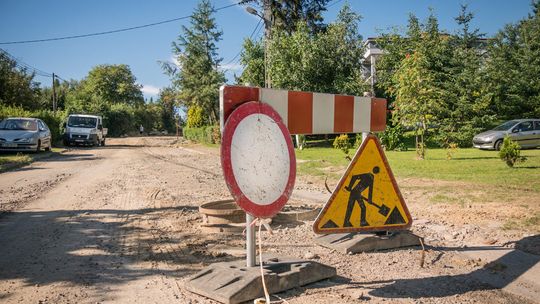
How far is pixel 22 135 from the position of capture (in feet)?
57.4

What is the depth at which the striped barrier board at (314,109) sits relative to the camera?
9.48 ft

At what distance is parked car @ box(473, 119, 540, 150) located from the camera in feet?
67.9

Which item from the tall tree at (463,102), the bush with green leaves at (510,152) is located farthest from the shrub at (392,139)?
the bush with green leaves at (510,152)

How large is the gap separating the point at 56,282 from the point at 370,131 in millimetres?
3055

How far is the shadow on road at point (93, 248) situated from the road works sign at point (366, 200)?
3.69 feet

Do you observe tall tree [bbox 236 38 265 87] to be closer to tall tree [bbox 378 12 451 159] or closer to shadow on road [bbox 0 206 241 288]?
tall tree [bbox 378 12 451 159]

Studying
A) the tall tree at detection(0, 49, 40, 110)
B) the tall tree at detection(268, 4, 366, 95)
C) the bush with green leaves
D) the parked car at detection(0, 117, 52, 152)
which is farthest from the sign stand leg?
the tall tree at detection(0, 49, 40, 110)

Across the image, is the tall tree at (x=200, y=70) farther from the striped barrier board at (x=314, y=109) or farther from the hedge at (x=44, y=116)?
the striped barrier board at (x=314, y=109)

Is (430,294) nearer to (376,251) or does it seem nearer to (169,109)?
(376,251)

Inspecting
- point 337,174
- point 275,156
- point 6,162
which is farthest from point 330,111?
point 6,162

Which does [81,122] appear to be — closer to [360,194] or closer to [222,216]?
[222,216]

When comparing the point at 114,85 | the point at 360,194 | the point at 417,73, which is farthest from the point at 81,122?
the point at 114,85

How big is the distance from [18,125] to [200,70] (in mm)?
30773

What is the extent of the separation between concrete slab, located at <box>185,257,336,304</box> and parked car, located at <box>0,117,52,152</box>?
1737cm
